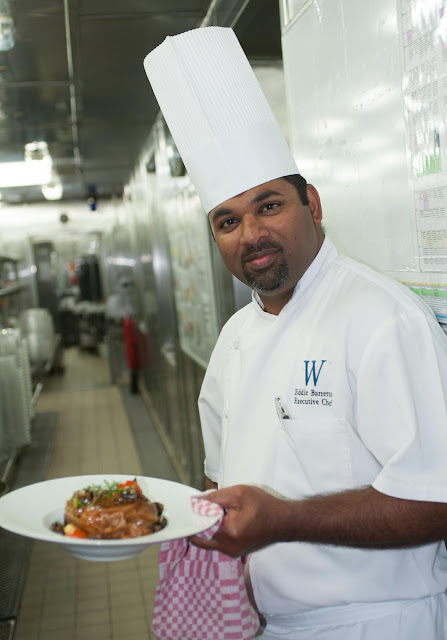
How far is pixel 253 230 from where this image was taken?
1.36 meters

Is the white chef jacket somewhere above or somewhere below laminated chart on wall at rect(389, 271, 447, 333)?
below

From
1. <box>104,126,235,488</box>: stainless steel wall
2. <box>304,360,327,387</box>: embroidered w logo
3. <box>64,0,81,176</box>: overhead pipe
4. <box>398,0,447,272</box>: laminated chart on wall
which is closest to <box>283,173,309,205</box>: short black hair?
<box>398,0,447,272</box>: laminated chart on wall

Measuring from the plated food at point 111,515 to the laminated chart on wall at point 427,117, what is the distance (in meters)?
0.67

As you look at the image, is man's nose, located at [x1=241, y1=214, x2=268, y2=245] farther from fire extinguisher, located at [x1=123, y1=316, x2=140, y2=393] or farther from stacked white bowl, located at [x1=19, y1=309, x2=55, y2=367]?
fire extinguisher, located at [x1=123, y1=316, x2=140, y2=393]

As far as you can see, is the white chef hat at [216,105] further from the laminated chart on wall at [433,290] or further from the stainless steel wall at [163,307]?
the stainless steel wall at [163,307]

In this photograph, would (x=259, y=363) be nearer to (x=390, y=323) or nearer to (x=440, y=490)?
(x=390, y=323)

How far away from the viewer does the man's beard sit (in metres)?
1.35

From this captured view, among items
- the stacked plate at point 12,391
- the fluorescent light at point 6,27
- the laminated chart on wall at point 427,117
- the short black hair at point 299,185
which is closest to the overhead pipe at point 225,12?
the fluorescent light at point 6,27

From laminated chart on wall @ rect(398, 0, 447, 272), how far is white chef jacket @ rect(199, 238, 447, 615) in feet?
0.37

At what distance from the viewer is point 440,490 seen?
1.09 meters

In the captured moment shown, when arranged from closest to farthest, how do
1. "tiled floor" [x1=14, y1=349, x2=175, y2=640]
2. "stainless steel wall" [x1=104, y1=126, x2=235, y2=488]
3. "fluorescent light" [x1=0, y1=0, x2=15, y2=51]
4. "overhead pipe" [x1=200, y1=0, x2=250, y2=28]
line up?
"overhead pipe" [x1=200, y1=0, x2=250, y2=28] → "fluorescent light" [x1=0, y1=0, x2=15, y2=51] → "tiled floor" [x1=14, y1=349, x2=175, y2=640] → "stainless steel wall" [x1=104, y1=126, x2=235, y2=488]

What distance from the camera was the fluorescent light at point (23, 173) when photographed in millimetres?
6383

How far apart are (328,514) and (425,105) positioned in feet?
2.34

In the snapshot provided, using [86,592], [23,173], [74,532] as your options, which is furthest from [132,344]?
[74,532]
